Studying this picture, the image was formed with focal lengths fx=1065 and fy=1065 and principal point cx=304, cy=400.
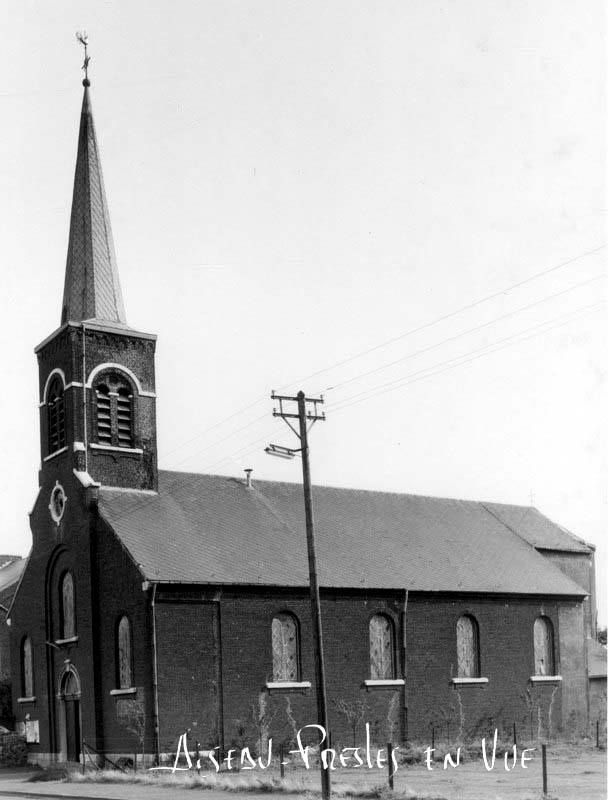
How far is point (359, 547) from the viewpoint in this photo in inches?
1532

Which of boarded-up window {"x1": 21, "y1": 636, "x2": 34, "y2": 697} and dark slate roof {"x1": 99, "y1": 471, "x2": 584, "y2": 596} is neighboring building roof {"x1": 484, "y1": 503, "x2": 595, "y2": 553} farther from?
boarded-up window {"x1": 21, "y1": 636, "x2": 34, "y2": 697}

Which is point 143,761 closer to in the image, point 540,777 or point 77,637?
point 77,637

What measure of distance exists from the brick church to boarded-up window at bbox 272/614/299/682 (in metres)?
0.07

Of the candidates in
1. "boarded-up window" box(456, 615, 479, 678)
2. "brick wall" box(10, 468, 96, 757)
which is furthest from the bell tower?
"boarded-up window" box(456, 615, 479, 678)

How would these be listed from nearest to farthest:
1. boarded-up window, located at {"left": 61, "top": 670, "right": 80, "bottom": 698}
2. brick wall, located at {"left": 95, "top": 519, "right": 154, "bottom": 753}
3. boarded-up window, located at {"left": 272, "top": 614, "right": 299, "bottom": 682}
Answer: brick wall, located at {"left": 95, "top": 519, "right": 154, "bottom": 753}, boarded-up window, located at {"left": 272, "top": 614, "right": 299, "bottom": 682}, boarded-up window, located at {"left": 61, "top": 670, "right": 80, "bottom": 698}

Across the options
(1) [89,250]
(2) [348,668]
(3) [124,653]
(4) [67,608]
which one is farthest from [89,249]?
(2) [348,668]

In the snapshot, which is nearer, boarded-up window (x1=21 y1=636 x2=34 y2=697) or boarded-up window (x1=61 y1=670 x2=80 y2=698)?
boarded-up window (x1=61 y1=670 x2=80 y2=698)

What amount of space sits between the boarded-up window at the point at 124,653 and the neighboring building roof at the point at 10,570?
19631 millimetres

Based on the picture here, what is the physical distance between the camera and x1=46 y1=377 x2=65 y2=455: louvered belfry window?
120 ft

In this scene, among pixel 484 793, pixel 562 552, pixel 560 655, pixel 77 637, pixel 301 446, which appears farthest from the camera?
pixel 562 552

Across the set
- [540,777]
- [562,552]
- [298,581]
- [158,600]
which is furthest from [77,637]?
[562,552]

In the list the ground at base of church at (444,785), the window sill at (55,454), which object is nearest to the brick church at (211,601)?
the window sill at (55,454)

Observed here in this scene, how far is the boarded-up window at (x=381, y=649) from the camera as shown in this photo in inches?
1431

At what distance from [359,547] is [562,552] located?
1246 cm
